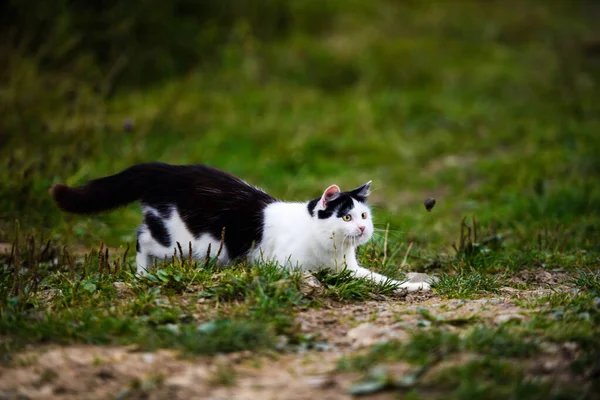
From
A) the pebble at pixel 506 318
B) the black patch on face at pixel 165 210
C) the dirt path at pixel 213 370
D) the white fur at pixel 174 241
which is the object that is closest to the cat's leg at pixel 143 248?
the white fur at pixel 174 241

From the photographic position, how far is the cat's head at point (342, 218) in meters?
4.14

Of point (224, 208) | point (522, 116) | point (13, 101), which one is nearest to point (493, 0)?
point (522, 116)

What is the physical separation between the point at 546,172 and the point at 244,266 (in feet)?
14.9

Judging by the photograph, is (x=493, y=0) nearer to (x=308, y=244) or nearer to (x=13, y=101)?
(x=13, y=101)

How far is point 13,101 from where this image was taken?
7.16 meters

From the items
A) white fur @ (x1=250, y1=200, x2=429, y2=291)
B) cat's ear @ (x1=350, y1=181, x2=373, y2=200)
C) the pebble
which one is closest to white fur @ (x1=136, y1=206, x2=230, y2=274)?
white fur @ (x1=250, y1=200, x2=429, y2=291)

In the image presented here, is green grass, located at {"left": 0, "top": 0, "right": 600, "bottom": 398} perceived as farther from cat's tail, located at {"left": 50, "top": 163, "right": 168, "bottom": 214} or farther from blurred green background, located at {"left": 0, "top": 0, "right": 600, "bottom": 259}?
cat's tail, located at {"left": 50, "top": 163, "right": 168, "bottom": 214}

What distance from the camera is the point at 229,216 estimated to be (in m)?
4.37

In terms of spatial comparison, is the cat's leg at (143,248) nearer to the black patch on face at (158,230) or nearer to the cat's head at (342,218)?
the black patch on face at (158,230)

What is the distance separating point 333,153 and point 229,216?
15.5ft

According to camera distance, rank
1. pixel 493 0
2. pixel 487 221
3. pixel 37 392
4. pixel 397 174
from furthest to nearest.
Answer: pixel 493 0 → pixel 397 174 → pixel 487 221 → pixel 37 392

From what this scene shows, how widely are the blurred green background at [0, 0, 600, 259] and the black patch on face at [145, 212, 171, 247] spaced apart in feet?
3.58

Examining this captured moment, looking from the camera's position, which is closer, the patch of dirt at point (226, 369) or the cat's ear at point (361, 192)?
the patch of dirt at point (226, 369)

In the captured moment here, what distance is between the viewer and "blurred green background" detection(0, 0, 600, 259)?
6.47m
